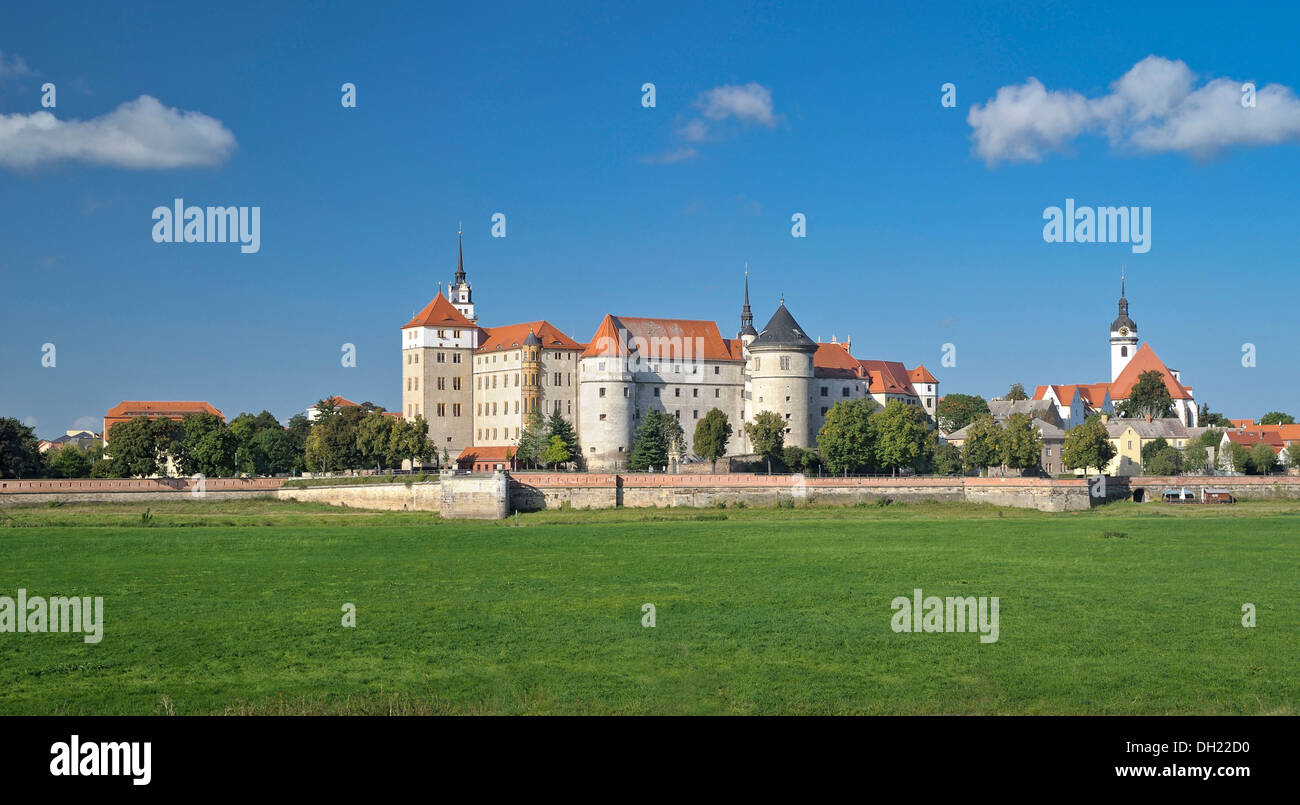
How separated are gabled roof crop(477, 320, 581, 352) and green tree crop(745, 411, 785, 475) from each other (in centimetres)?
1694

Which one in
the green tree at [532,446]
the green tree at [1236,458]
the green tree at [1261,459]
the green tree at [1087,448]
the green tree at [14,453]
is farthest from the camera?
the green tree at [1236,458]

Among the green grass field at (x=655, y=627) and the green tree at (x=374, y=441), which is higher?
the green tree at (x=374, y=441)

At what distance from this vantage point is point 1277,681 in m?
17.3

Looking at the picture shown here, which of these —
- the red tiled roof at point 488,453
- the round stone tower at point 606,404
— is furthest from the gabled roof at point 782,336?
the red tiled roof at point 488,453

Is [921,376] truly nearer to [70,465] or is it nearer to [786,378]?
[786,378]

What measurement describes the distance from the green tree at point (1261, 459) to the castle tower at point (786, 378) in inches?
1236

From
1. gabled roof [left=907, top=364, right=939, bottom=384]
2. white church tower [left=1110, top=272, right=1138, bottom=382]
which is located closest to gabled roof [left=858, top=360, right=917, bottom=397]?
gabled roof [left=907, top=364, right=939, bottom=384]

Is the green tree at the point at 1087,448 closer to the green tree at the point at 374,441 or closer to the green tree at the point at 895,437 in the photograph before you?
the green tree at the point at 895,437

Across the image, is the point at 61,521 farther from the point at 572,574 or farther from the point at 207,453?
the point at 572,574

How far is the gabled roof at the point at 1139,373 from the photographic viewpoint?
123 meters

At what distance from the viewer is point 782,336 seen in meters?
93.8
